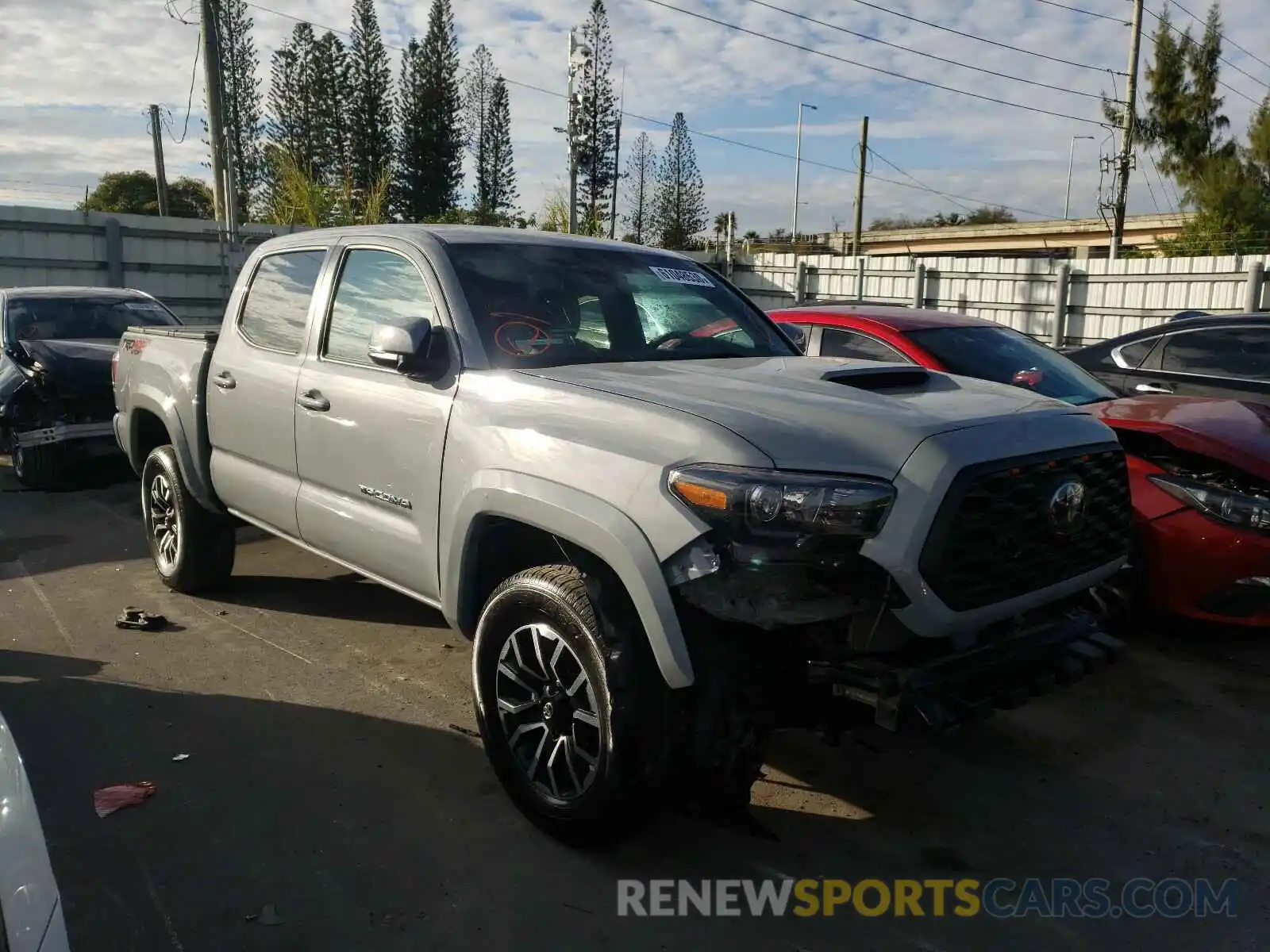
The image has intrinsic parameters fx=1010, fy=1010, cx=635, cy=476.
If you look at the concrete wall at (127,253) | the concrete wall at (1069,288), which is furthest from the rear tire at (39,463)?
the concrete wall at (127,253)

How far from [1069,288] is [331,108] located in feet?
124

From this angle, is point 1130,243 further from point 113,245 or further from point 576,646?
point 576,646

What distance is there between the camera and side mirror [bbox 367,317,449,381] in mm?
3471

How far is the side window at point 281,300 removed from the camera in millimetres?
4574

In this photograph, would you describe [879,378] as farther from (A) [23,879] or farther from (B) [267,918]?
(A) [23,879]

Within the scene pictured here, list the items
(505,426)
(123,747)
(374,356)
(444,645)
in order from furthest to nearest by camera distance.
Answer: (444,645) → (123,747) → (374,356) → (505,426)

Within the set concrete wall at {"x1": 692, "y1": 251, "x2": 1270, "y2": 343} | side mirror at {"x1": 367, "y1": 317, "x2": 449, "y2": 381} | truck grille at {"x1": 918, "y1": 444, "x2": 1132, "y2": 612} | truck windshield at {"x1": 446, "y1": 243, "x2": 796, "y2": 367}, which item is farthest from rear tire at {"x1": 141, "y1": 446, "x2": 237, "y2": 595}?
concrete wall at {"x1": 692, "y1": 251, "x2": 1270, "y2": 343}

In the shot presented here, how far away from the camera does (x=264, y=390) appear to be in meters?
4.64

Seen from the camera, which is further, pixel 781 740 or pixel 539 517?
pixel 781 740

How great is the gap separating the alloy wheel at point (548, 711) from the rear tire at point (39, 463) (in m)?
6.60

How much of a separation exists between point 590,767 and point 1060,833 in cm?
160

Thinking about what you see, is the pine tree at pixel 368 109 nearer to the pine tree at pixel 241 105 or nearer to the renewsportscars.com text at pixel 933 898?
the pine tree at pixel 241 105

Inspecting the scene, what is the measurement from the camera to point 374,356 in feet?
11.6

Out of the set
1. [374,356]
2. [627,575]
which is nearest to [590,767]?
[627,575]
